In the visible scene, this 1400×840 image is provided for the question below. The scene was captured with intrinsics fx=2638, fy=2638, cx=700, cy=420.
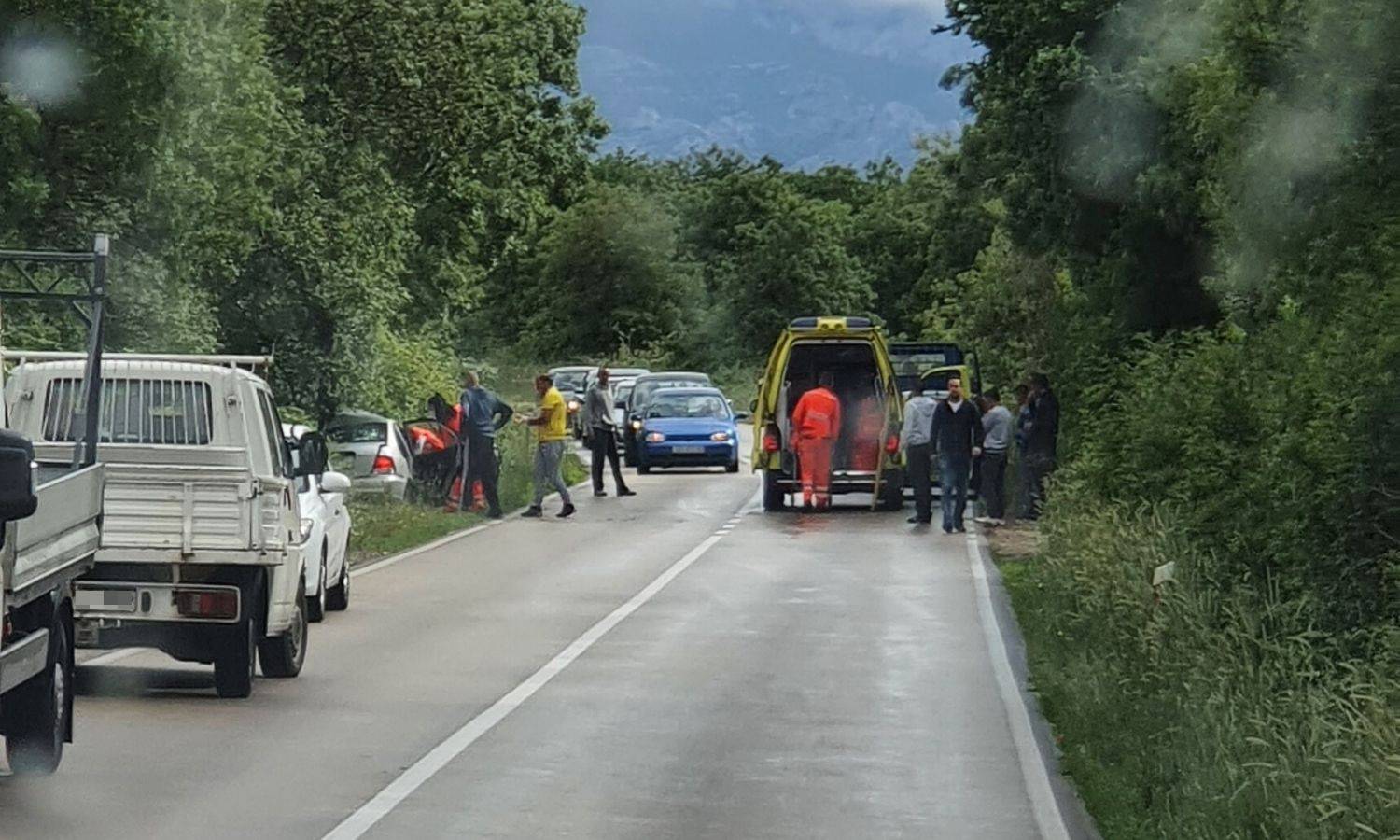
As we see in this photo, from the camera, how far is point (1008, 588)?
23.3 metres

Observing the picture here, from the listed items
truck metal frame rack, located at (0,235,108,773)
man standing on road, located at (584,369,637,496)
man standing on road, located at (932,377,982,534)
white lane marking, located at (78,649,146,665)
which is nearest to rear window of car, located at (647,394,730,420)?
man standing on road, located at (584,369,637,496)

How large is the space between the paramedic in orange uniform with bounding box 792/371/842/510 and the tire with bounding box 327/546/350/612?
13.0 metres

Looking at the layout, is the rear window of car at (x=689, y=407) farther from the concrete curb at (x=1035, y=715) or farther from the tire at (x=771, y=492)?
the concrete curb at (x=1035, y=715)

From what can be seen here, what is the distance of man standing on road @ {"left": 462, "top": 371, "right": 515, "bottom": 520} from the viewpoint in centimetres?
3244

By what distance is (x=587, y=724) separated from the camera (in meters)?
14.0

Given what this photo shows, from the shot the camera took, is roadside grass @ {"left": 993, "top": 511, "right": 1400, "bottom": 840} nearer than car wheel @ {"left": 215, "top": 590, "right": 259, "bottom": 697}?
Yes

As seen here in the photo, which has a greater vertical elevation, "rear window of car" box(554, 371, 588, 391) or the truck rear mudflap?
"rear window of car" box(554, 371, 588, 391)

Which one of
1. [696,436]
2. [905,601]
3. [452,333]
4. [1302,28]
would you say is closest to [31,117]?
[905,601]

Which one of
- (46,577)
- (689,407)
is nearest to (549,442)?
(689,407)

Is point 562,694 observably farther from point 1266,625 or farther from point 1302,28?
point 1302,28

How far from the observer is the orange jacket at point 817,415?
33156mm

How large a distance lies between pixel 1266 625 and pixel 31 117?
16.1m

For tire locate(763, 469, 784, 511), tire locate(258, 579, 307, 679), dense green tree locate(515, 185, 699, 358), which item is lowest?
tire locate(258, 579, 307, 679)

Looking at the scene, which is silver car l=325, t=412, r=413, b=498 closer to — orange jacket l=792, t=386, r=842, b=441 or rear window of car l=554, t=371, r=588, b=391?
orange jacket l=792, t=386, r=842, b=441
